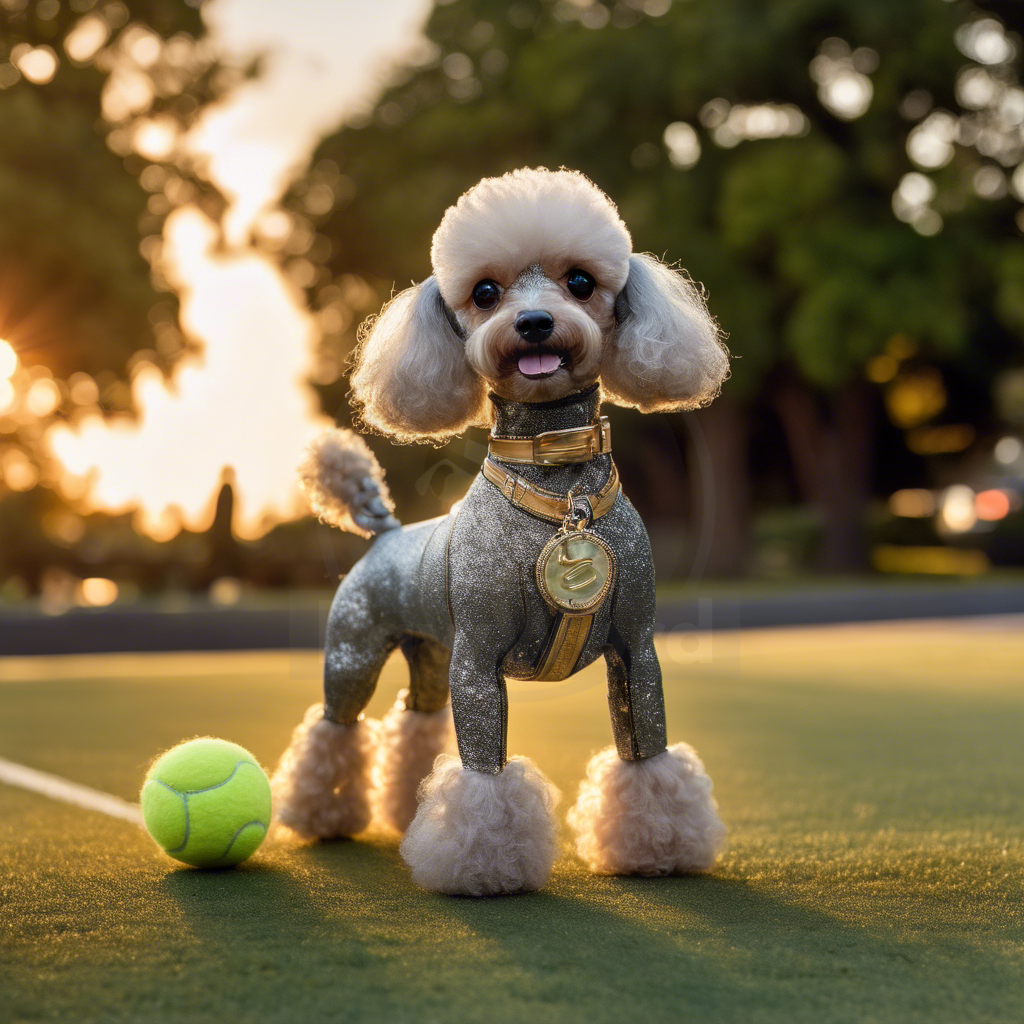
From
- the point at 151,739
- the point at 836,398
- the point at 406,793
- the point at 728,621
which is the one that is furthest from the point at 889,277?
the point at 406,793

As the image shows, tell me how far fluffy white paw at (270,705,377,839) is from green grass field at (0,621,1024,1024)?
0.08 metres

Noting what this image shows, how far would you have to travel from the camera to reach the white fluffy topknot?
2605 mm

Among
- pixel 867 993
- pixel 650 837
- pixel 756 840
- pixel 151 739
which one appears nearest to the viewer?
pixel 867 993

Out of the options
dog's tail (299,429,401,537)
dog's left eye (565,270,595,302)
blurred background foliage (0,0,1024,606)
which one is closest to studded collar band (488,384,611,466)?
dog's left eye (565,270,595,302)

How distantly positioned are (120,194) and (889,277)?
9745 millimetres

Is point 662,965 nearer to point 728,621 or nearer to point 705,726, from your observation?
point 705,726

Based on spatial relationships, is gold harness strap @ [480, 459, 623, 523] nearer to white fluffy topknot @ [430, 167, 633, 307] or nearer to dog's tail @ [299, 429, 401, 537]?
white fluffy topknot @ [430, 167, 633, 307]

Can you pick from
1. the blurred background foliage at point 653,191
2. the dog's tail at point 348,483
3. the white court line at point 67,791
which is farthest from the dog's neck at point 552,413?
the blurred background foliage at point 653,191

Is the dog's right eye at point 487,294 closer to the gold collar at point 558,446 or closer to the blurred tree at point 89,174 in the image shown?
the gold collar at point 558,446

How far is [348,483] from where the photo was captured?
3.32m

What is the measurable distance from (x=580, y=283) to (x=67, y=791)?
2643 mm

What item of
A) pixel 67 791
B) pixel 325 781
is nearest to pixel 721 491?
pixel 67 791

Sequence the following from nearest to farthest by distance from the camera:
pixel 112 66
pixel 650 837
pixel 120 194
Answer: pixel 650 837
pixel 120 194
pixel 112 66

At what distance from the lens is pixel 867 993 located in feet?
6.49
